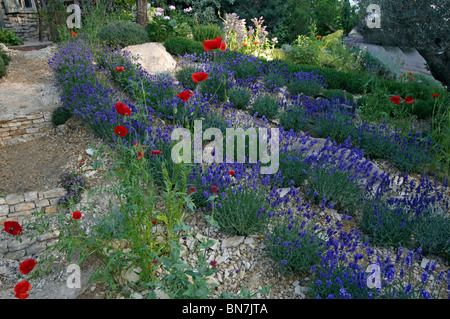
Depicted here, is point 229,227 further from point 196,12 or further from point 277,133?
point 196,12

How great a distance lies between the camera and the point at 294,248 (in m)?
2.61

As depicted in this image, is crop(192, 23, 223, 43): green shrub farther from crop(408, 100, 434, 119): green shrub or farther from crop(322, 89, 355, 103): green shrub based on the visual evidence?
crop(408, 100, 434, 119): green shrub

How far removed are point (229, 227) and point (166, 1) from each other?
11.1 m

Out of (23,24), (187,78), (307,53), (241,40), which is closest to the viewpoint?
(187,78)

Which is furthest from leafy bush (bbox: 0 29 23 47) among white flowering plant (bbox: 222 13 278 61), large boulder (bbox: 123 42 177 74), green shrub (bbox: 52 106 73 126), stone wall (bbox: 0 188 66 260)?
stone wall (bbox: 0 188 66 260)

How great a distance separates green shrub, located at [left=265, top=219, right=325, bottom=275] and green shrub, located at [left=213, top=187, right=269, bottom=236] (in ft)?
0.67

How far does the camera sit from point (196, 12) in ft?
38.1

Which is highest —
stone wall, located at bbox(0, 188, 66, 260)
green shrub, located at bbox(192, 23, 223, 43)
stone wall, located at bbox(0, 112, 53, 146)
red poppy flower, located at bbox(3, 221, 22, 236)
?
green shrub, located at bbox(192, 23, 223, 43)

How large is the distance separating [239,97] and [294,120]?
36.0 inches

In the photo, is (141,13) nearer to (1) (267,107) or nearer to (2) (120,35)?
(2) (120,35)

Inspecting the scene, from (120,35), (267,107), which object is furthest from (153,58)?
(267,107)

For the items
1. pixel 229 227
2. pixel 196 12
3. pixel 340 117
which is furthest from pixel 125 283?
pixel 196 12

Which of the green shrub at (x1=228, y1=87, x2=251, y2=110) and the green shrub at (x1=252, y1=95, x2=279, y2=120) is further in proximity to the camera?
the green shrub at (x1=228, y1=87, x2=251, y2=110)

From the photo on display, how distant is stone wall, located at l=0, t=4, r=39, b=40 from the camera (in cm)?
1178
